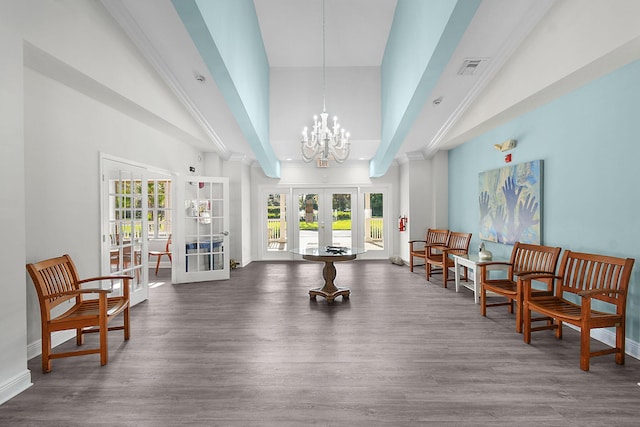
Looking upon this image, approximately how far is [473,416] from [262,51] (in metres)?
5.38

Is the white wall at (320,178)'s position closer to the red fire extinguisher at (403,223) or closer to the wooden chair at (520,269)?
the red fire extinguisher at (403,223)

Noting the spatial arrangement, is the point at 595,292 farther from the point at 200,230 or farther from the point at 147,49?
the point at 200,230

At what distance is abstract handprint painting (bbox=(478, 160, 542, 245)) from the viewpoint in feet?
13.0

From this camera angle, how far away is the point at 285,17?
15.3 ft

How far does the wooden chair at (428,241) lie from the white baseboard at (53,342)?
526 cm

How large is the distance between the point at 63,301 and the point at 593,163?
5.09 m


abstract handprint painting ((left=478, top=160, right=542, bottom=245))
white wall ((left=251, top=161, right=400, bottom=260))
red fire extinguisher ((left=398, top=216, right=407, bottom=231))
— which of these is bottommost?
red fire extinguisher ((left=398, top=216, right=407, bottom=231))

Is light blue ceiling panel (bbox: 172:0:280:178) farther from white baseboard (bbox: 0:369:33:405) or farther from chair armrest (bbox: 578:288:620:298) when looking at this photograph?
chair armrest (bbox: 578:288:620:298)

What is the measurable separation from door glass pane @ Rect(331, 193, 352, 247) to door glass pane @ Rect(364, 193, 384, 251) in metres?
0.44

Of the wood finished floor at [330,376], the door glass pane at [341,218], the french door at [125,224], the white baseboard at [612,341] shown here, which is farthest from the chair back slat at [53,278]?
the door glass pane at [341,218]

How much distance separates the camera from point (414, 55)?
3564mm

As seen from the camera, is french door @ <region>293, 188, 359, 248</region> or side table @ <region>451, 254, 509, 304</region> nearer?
side table @ <region>451, 254, 509, 304</region>

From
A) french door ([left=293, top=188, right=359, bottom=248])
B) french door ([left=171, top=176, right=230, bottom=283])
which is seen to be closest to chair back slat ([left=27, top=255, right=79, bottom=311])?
french door ([left=171, top=176, right=230, bottom=283])

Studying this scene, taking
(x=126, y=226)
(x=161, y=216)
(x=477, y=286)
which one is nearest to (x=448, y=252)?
(x=477, y=286)
